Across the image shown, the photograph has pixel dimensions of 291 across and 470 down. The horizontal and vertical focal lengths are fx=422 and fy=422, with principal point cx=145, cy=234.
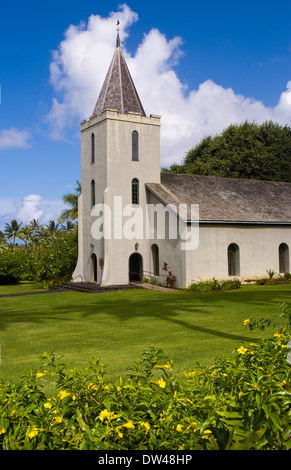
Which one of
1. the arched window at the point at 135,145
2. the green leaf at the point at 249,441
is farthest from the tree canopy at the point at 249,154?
the green leaf at the point at 249,441

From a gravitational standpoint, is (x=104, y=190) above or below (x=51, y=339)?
above

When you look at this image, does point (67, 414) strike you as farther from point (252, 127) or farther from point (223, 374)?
point (252, 127)

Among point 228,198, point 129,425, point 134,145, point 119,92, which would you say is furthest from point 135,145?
point 129,425

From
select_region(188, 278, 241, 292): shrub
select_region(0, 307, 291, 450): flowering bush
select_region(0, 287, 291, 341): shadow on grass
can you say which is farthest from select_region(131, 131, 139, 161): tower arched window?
select_region(0, 307, 291, 450): flowering bush

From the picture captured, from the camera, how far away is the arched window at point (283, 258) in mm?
31891

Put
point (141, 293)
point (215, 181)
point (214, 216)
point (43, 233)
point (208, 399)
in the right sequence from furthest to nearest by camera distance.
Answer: point (43, 233)
point (215, 181)
point (214, 216)
point (141, 293)
point (208, 399)

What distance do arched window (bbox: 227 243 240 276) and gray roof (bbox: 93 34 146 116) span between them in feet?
38.7

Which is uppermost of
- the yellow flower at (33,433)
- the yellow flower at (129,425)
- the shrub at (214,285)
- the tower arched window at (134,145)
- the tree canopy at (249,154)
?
the tree canopy at (249,154)

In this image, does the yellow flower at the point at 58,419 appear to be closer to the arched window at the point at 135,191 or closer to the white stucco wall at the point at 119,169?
the white stucco wall at the point at 119,169

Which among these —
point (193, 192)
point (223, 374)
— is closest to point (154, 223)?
point (193, 192)

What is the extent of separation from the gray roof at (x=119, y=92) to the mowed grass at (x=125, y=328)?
48.2ft

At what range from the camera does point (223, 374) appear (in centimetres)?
412

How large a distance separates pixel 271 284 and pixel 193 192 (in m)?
8.48
